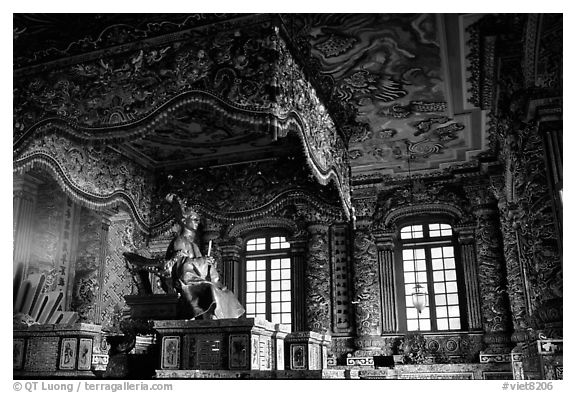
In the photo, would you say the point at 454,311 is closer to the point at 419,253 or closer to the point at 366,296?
the point at 419,253

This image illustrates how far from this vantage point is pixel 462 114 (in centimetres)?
764

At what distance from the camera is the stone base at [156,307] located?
599 centimetres

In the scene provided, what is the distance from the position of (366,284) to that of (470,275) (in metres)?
1.80

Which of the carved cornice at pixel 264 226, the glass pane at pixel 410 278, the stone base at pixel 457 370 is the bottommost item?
the stone base at pixel 457 370

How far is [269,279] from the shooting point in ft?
33.2

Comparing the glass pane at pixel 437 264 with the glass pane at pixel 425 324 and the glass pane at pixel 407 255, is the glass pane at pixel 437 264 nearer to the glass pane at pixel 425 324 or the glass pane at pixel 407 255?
the glass pane at pixel 407 255

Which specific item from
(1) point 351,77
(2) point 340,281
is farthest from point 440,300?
(1) point 351,77

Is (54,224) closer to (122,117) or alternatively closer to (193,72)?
(122,117)

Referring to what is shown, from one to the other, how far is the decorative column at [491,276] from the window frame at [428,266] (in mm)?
376

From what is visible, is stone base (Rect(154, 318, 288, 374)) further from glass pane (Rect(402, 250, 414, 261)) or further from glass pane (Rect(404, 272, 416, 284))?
glass pane (Rect(402, 250, 414, 261))

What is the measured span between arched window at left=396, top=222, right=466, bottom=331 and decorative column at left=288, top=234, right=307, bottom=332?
1.73 m

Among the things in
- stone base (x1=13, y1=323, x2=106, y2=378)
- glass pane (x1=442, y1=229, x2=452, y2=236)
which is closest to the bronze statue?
stone base (x1=13, y1=323, x2=106, y2=378)

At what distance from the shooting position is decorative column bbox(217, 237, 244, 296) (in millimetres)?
10055

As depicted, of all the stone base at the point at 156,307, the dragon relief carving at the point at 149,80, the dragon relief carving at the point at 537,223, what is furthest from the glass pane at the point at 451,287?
the dragon relief carving at the point at 149,80
